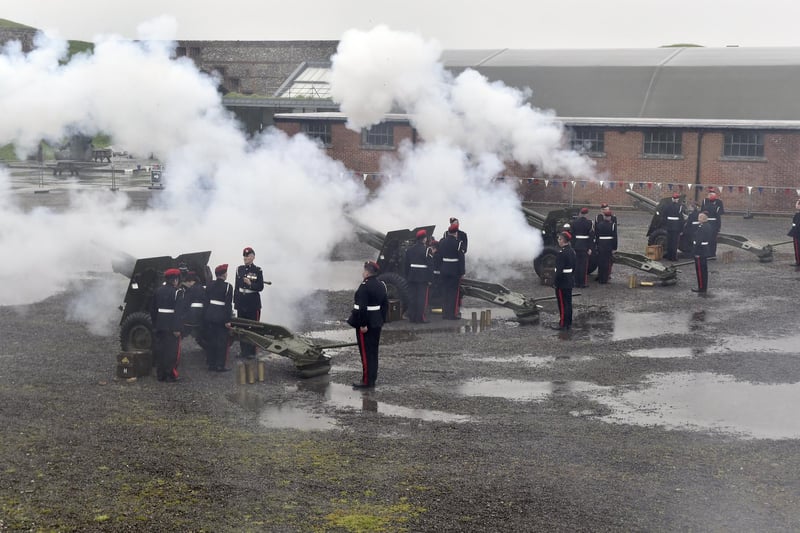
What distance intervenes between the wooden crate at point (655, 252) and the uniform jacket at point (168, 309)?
45.4ft

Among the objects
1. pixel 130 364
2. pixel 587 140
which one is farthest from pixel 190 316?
pixel 587 140

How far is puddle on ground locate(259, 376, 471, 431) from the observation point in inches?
433

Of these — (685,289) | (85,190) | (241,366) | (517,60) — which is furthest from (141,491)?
(517,60)

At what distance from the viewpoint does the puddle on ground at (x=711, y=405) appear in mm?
11039

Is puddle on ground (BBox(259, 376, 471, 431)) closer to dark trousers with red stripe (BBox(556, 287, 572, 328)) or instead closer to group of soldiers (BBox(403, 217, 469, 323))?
group of soldiers (BBox(403, 217, 469, 323))

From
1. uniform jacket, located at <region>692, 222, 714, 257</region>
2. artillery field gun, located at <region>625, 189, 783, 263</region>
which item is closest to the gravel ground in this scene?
uniform jacket, located at <region>692, 222, 714, 257</region>

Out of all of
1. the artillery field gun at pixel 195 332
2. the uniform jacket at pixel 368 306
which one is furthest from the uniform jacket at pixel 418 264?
the uniform jacket at pixel 368 306

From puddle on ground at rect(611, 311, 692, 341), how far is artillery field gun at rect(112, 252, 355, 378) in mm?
5182

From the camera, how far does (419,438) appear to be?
412 inches

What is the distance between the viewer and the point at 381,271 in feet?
58.2

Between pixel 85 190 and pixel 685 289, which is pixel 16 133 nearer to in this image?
pixel 685 289

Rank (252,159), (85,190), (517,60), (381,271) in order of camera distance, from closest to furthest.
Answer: (381,271), (252,159), (85,190), (517,60)

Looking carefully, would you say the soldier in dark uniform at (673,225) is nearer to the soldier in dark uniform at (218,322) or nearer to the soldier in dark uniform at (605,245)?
the soldier in dark uniform at (605,245)

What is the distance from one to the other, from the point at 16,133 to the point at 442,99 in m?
9.18
